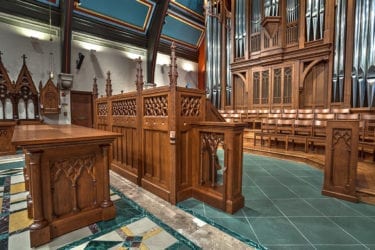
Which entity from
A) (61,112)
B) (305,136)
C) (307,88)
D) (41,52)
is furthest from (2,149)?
(307,88)

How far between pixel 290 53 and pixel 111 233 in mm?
7442

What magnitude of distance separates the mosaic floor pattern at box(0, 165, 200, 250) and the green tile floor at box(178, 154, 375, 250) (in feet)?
1.56

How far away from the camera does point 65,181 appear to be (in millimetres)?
1844

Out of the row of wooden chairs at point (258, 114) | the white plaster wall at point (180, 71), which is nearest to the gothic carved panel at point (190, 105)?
the row of wooden chairs at point (258, 114)

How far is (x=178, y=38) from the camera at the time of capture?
379 inches

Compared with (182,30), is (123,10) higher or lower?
lower

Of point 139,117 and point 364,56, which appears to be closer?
point 139,117

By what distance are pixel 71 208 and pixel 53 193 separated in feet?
0.76

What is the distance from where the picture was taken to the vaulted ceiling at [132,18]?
5941 millimetres

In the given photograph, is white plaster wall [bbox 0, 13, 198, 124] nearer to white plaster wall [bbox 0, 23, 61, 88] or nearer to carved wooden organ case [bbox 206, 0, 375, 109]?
white plaster wall [bbox 0, 23, 61, 88]

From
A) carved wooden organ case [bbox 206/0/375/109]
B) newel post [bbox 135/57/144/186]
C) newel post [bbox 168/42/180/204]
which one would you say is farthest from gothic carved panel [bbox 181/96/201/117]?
carved wooden organ case [bbox 206/0/375/109]

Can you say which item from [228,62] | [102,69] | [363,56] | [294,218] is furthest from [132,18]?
[294,218]

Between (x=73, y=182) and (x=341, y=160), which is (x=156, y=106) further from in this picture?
(x=341, y=160)

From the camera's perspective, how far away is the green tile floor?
66.9 inches
